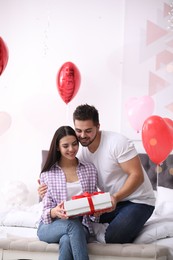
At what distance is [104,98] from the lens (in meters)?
3.91

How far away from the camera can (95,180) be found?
8.36 ft

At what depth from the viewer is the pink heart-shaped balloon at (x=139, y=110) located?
11.4ft

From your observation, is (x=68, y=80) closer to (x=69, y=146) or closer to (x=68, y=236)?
(x=69, y=146)

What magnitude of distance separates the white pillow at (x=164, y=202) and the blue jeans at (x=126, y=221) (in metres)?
0.58

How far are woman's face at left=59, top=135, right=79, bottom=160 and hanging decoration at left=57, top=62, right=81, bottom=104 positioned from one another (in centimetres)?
116

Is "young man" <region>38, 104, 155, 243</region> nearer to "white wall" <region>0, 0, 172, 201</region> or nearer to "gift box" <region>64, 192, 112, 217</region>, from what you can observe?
"gift box" <region>64, 192, 112, 217</region>

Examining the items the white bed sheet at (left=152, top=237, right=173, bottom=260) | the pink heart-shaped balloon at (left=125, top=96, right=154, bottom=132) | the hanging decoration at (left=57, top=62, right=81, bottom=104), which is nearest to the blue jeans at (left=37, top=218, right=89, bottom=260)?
the white bed sheet at (left=152, top=237, right=173, bottom=260)

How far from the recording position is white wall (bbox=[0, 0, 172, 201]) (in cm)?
389

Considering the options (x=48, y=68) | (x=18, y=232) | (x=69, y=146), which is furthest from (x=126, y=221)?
(x=48, y=68)

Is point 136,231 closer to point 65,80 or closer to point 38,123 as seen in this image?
point 65,80

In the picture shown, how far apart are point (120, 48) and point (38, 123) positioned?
1.00m

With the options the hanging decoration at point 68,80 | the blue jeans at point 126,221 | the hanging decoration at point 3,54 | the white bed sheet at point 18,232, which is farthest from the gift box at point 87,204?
the hanging decoration at point 3,54

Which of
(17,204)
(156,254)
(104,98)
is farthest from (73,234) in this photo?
(104,98)

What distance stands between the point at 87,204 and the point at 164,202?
3.67 ft
